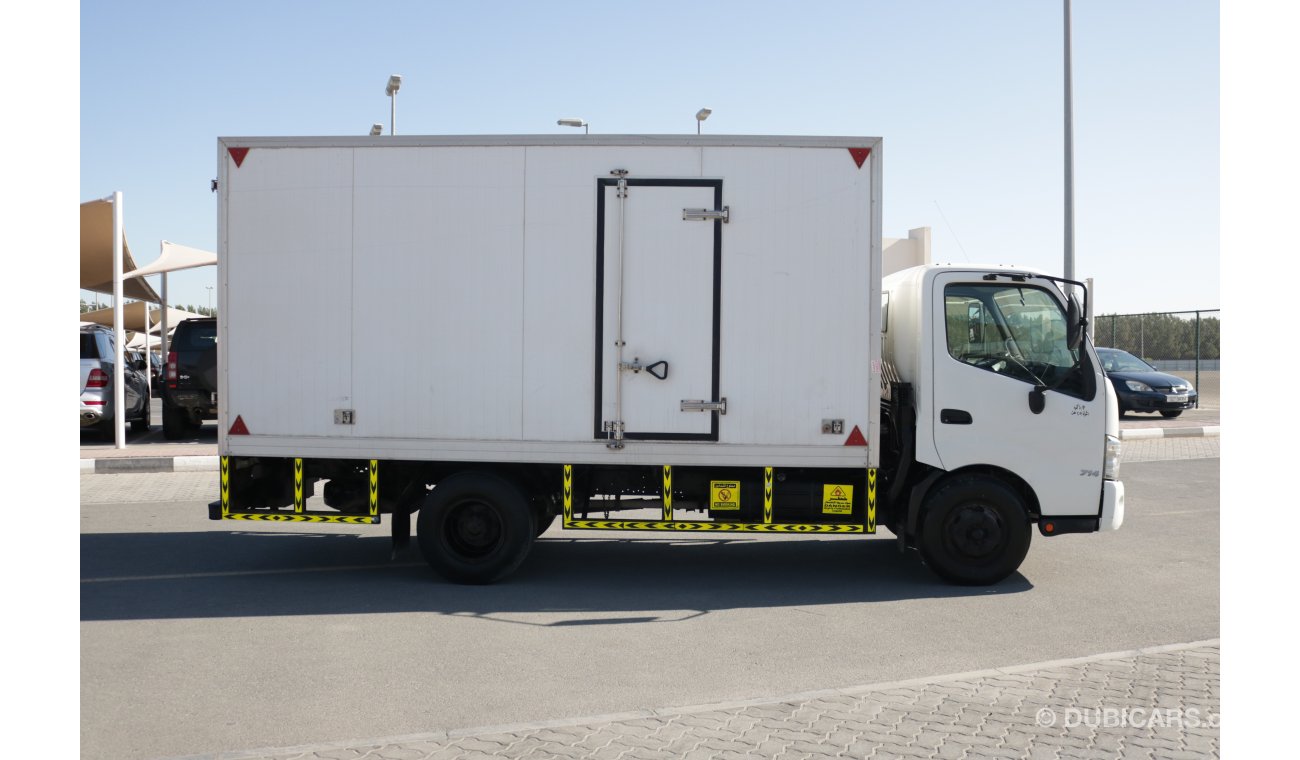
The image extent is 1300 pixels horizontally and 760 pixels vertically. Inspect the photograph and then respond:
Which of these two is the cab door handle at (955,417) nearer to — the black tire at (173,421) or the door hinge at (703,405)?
the door hinge at (703,405)

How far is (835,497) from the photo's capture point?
8.00 m

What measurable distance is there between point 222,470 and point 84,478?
23.5ft

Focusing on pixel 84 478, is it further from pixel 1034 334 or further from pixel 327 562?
pixel 1034 334

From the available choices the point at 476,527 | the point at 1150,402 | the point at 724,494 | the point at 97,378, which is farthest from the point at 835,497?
the point at 1150,402

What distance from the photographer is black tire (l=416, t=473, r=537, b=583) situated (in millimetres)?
7953

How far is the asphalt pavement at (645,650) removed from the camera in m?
4.80

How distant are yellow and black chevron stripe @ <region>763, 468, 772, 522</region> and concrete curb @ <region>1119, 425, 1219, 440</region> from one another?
13.0 meters

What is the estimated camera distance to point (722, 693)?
Result: 5523 mm

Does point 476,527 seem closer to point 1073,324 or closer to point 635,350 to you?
point 635,350

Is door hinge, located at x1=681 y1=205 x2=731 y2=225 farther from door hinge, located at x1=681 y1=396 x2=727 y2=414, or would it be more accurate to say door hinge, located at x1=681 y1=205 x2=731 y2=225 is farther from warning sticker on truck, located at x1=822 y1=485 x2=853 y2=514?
warning sticker on truck, located at x1=822 y1=485 x2=853 y2=514

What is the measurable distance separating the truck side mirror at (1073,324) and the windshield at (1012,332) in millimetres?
62

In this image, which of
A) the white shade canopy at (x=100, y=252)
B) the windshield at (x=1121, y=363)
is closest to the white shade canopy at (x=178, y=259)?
the white shade canopy at (x=100, y=252)

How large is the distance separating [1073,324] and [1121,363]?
18129 millimetres

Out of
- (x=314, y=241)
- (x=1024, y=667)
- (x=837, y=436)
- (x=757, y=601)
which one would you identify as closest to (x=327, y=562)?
(x=314, y=241)
